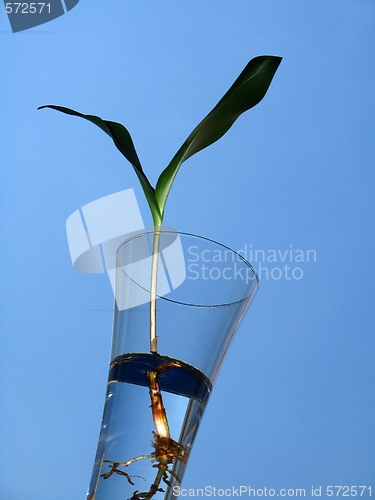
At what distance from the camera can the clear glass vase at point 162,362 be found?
350mm

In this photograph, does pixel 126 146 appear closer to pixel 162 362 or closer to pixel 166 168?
pixel 166 168

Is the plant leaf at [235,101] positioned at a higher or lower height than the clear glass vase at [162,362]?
higher

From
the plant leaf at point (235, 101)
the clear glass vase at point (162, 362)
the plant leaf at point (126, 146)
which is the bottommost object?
the clear glass vase at point (162, 362)

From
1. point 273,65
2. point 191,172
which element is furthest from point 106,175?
point 273,65

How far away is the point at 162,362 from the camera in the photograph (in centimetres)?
35

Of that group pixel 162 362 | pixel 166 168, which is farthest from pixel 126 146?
pixel 162 362

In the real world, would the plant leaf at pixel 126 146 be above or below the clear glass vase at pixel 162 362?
above

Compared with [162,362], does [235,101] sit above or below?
above

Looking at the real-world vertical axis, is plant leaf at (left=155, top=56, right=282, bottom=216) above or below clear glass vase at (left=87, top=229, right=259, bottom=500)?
above

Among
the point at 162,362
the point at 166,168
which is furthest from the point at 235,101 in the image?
the point at 162,362

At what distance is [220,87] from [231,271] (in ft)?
6.23

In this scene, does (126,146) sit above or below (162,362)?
above

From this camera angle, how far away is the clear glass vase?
1.15 ft

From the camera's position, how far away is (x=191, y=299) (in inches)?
14.3
